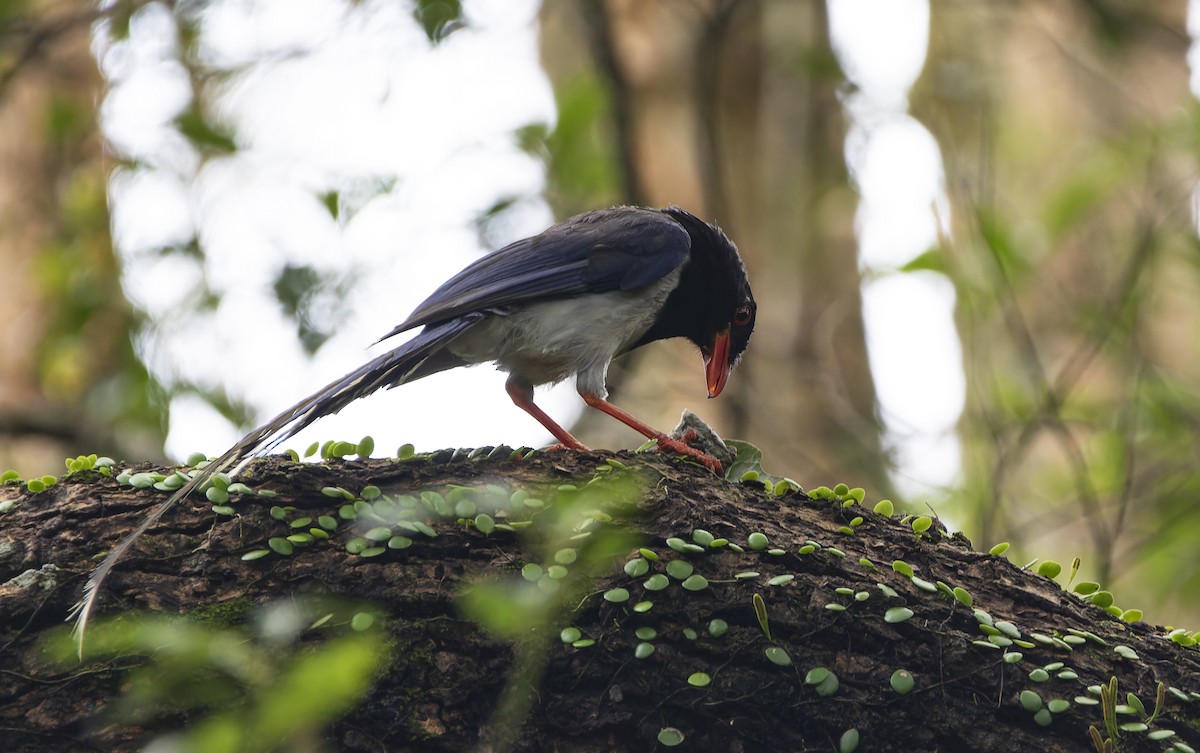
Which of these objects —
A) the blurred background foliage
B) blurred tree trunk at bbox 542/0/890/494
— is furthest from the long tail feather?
blurred tree trunk at bbox 542/0/890/494

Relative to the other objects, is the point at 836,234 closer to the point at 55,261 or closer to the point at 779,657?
the point at 55,261

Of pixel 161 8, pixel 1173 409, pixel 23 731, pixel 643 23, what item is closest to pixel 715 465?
pixel 23 731

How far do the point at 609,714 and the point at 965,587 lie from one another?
1.11 m

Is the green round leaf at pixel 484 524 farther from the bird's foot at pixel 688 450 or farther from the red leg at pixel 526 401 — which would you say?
the red leg at pixel 526 401

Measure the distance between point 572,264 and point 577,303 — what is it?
0.18m

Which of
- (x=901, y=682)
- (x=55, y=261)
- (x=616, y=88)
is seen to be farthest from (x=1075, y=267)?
(x=55, y=261)

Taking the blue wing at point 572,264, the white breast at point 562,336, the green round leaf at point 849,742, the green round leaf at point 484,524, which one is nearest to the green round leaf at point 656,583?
the green round leaf at point 484,524

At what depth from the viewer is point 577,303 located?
4926mm

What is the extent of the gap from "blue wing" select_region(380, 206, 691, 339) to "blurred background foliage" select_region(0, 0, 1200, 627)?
1827 millimetres

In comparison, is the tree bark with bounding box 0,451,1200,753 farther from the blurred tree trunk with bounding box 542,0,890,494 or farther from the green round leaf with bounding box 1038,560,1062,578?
the blurred tree trunk with bounding box 542,0,890,494

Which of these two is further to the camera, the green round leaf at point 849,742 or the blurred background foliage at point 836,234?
the blurred background foliage at point 836,234

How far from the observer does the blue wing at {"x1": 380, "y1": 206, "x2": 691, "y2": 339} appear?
4.69 metres

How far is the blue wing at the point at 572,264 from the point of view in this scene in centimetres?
469

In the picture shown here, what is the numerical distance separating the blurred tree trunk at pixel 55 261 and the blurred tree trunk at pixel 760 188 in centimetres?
318
